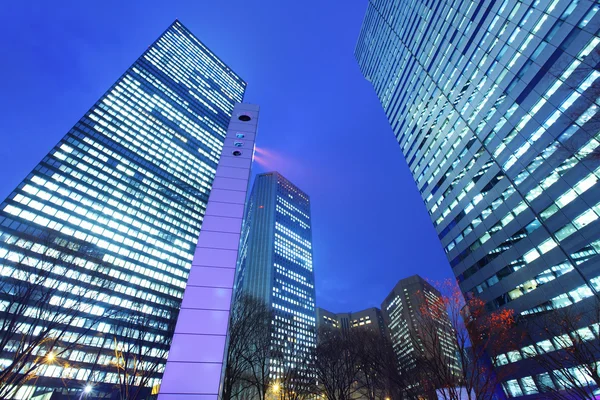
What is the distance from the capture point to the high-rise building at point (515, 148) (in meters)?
24.5

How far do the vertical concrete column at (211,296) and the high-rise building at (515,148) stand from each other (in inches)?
984

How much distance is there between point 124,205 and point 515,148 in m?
87.0

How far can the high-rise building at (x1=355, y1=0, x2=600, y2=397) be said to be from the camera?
24.5 m

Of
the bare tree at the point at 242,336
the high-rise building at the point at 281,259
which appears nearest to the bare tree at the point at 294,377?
the bare tree at the point at 242,336

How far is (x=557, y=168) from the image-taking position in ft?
87.2

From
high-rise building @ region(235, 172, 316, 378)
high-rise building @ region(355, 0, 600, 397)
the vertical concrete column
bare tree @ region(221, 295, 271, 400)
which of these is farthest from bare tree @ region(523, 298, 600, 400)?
high-rise building @ region(235, 172, 316, 378)

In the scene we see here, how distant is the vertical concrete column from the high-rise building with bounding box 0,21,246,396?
36623mm

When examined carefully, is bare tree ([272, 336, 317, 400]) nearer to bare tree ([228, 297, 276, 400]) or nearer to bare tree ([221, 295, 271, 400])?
bare tree ([228, 297, 276, 400])

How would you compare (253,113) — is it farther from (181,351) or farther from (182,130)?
(182,130)

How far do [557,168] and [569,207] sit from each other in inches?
161

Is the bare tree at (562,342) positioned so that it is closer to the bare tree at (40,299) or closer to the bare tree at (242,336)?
the bare tree at (242,336)

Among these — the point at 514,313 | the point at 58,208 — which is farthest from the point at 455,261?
the point at 58,208

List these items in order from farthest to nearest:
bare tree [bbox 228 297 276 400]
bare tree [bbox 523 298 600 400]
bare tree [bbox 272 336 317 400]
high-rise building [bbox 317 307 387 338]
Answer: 1. high-rise building [bbox 317 307 387 338]
2. bare tree [bbox 272 336 317 400]
3. bare tree [bbox 228 297 276 400]
4. bare tree [bbox 523 298 600 400]

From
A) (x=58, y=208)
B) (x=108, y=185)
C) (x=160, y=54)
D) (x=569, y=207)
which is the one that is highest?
(x=160, y=54)
